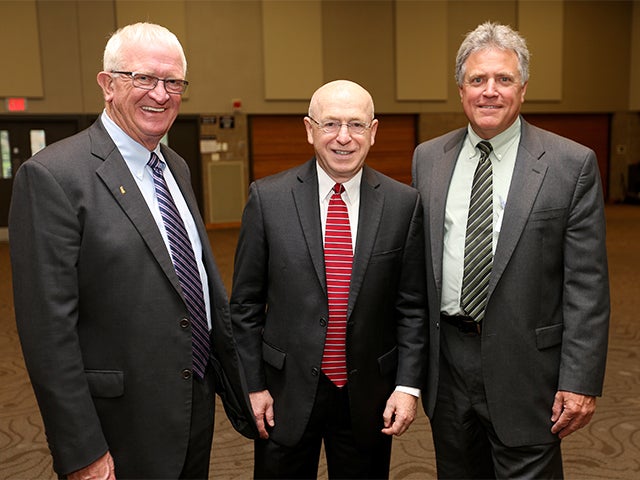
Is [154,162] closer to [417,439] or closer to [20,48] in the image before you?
[417,439]

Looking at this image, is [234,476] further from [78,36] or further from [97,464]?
[78,36]

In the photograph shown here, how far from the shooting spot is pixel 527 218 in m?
1.83

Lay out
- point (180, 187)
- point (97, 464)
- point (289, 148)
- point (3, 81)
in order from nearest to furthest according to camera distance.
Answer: point (97, 464) → point (180, 187) → point (3, 81) → point (289, 148)

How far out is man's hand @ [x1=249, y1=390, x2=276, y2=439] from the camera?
75.7 inches

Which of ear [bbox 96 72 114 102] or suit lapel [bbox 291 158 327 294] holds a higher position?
ear [bbox 96 72 114 102]

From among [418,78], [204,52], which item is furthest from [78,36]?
[418,78]

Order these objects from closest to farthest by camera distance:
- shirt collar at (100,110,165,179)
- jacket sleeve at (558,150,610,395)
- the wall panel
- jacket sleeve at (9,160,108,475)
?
jacket sleeve at (9,160,108,475), shirt collar at (100,110,165,179), jacket sleeve at (558,150,610,395), the wall panel

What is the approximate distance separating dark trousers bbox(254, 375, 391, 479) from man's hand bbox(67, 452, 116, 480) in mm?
589

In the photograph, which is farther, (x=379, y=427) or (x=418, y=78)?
(x=418, y=78)

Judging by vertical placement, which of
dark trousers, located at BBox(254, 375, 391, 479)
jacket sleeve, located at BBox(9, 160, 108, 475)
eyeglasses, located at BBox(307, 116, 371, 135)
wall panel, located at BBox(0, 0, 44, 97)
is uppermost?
wall panel, located at BBox(0, 0, 44, 97)

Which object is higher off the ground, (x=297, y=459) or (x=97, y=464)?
(x=97, y=464)

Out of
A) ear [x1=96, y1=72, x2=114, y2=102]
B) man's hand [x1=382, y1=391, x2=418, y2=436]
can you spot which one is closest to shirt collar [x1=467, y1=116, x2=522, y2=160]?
man's hand [x1=382, y1=391, x2=418, y2=436]

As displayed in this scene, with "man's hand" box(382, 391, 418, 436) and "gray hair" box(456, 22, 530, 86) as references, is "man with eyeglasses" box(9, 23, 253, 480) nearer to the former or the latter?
"man's hand" box(382, 391, 418, 436)

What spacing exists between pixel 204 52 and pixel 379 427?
9.95m
